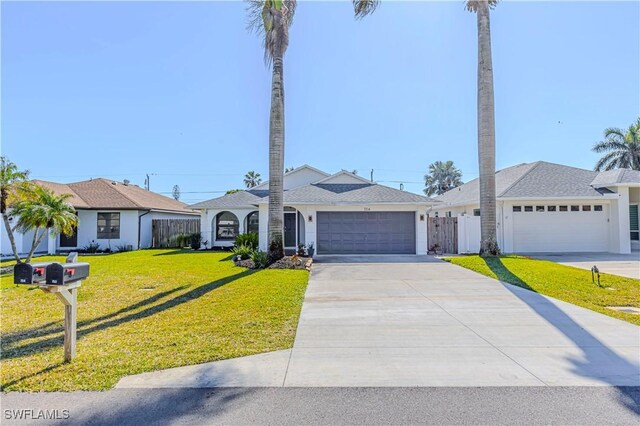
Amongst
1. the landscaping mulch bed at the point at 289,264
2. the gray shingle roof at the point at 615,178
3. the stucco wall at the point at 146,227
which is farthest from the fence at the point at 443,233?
the stucco wall at the point at 146,227

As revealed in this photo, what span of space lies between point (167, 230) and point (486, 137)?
20.0 metres

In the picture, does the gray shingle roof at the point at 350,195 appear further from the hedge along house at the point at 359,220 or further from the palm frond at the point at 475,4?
the palm frond at the point at 475,4

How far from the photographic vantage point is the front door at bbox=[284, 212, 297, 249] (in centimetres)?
1970

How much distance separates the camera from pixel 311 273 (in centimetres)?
1193

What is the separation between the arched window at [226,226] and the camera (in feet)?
72.8

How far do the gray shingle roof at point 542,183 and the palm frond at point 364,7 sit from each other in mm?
10678

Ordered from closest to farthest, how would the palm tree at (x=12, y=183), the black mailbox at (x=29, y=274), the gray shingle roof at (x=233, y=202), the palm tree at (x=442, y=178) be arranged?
1. the black mailbox at (x=29, y=274)
2. the palm tree at (x=12, y=183)
3. the gray shingle roof at (x=233, y=202)
4. the palm tree at (x=442, y=178)

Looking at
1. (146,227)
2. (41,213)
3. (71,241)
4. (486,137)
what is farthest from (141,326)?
(71,241)

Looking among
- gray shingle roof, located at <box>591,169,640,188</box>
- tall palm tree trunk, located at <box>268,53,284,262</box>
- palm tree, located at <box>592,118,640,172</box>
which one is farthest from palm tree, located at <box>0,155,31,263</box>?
palm tree, located at <box>592,118,640,172</box>

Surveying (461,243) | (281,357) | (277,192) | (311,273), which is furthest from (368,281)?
(461,243)

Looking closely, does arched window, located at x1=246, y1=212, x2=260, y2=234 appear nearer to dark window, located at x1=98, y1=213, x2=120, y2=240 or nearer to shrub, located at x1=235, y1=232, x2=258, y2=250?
shrub, located at x1=235, y1=232, x2=258, y2=250

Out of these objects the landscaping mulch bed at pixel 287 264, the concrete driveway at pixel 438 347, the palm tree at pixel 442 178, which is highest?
the palm tree at pixel 442 178

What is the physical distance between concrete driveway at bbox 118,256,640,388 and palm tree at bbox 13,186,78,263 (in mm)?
12171

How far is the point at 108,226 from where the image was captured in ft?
72.8
